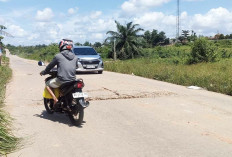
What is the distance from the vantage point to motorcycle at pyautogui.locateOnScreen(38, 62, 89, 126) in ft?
17.9

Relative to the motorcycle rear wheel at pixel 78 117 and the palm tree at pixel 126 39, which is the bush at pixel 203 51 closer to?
the palm tree at pixel 126 39

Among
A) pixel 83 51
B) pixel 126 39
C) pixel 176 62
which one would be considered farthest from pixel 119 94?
pixel 126 39

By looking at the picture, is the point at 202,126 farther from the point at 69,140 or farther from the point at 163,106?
the point at 69,140

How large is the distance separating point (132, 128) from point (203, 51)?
21607 millimetres

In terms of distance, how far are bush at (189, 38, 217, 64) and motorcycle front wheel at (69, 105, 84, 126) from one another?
21271 mm

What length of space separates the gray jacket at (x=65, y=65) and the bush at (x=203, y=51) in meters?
21.0

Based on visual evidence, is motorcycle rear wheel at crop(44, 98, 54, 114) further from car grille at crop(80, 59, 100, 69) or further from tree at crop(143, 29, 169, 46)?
tree at crop(143, 29, 169, 46)

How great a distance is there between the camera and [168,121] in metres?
5.88

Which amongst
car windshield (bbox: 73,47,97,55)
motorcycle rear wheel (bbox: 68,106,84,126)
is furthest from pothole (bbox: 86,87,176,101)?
car windshield (bbox: 73,47,97,55)

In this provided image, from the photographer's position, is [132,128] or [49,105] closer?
[132,128]

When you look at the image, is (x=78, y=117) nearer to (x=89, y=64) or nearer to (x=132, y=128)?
(x=132, y=128)

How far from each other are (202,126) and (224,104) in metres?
2.66

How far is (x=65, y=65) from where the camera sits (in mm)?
5887

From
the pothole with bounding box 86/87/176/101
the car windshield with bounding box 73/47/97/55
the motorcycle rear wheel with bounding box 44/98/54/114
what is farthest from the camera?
the car windshield with bounding box 73/47/97/55
